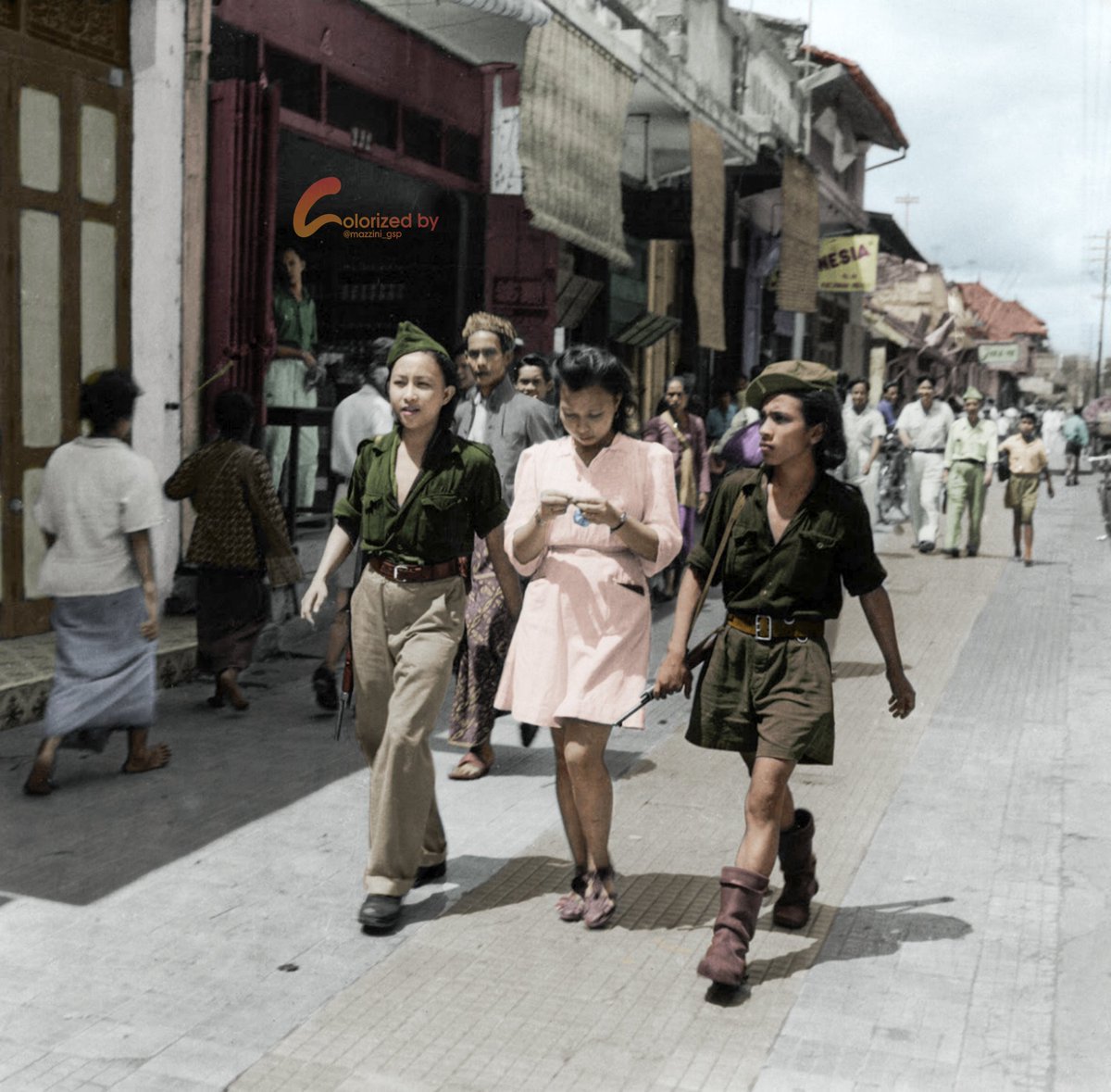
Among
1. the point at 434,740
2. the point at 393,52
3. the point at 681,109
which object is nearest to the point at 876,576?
the point at 434,740

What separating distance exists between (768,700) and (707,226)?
34.4ft

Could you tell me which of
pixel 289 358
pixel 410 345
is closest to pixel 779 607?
pixel 410 345

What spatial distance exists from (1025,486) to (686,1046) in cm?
1202

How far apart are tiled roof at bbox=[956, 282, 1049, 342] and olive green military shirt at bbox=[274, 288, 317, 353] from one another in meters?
65.4

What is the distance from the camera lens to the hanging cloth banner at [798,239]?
17.6 meters

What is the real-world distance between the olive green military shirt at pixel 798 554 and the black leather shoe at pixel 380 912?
1308mm

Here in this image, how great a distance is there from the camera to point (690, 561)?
4.30 m

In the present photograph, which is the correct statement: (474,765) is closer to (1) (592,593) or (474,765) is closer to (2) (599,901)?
(2) (599,901)

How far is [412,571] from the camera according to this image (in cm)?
450

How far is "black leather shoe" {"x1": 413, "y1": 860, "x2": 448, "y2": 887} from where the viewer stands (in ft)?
15.8

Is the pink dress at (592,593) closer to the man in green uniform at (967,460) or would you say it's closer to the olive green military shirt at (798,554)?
the olive green military shirt at (798,554)

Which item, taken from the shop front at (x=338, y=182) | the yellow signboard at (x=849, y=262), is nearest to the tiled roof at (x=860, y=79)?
the yellow signboard at (x=849, y=262)

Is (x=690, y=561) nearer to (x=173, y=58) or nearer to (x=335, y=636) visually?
(x=335, y=636)

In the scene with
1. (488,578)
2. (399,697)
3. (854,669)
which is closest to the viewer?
(399,697)
